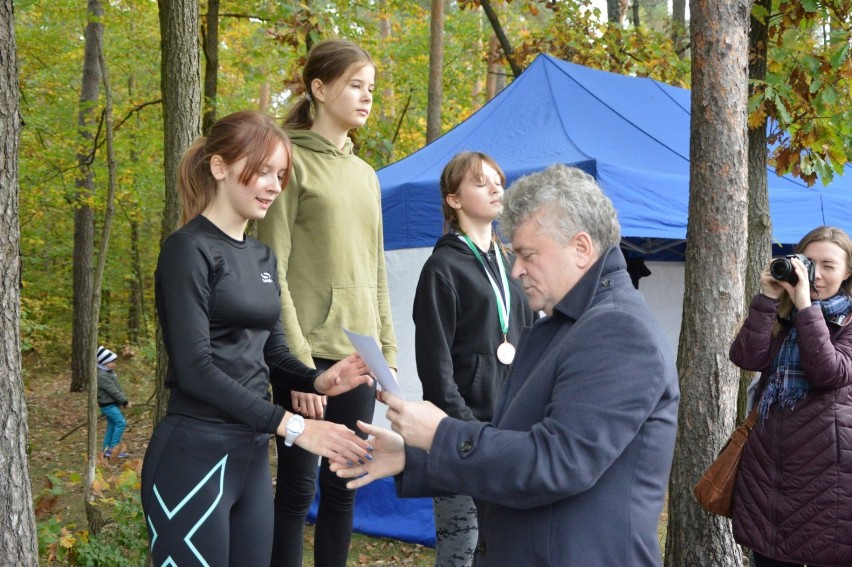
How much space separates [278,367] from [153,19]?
14.0 m

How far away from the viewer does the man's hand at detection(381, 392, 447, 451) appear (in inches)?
71.1

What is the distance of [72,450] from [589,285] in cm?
936

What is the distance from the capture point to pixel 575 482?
64.1 inches

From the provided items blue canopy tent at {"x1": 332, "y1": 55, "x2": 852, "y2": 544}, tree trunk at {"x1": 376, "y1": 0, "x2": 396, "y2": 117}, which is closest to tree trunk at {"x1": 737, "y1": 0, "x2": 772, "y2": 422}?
blue canopy tent at {"x1": 332, "y1": 55, "x2": 852, "y2": 544}

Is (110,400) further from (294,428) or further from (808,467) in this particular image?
(808,467)

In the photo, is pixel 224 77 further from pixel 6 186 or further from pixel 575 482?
pixel 575 482

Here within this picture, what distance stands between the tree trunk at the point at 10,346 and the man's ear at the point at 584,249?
5.88ft

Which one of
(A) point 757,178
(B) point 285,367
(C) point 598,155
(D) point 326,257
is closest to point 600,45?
(C) point 598,155

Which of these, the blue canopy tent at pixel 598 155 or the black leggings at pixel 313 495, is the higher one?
the blue canopy tent at pixel 598 155

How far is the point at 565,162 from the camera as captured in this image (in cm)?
500

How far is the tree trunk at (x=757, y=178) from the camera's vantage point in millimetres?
4871

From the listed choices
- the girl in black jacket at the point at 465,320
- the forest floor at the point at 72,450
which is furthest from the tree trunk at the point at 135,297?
the girl in black jacket at the point at 465,320

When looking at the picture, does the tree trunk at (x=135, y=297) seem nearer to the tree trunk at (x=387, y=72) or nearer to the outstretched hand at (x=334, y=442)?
the tree trunk at (x=387, y=72)

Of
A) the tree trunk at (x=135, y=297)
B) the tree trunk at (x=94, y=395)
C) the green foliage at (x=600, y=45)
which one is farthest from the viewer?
the tree trunk at (x=135, y=297)
